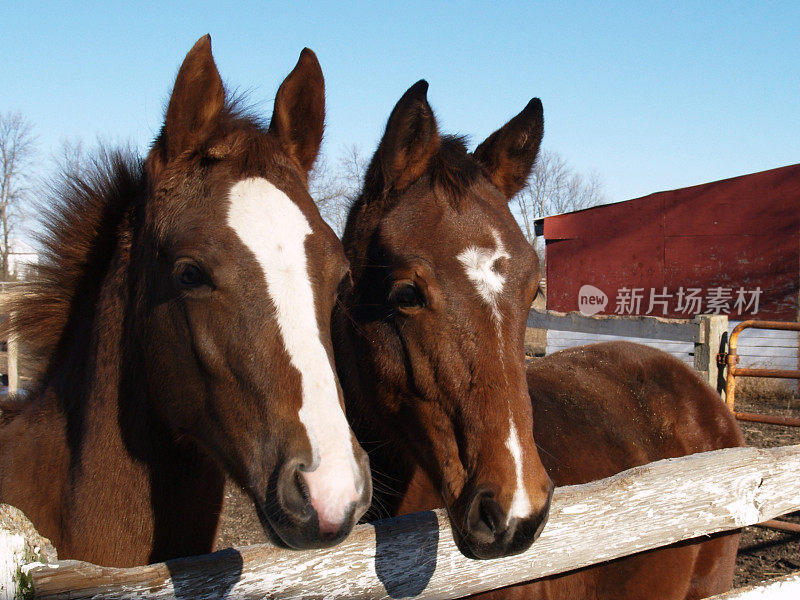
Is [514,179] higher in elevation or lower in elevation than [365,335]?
higher

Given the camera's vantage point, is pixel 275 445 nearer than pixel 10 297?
Yes

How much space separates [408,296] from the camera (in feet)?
7.83

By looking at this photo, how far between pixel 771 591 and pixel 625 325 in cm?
676

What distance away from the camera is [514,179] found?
304 centimetres

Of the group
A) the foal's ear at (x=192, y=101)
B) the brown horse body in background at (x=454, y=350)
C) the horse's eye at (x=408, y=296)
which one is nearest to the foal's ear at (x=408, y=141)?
the brown horse body in background at (x=454, y=350)

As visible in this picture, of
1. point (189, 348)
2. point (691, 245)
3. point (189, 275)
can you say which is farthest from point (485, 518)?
point (691, 245)

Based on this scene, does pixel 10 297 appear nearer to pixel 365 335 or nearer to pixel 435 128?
pixel 365 335

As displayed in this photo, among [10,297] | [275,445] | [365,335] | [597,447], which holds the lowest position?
[597,447]

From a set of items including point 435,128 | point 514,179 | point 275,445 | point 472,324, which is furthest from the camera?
point 514,179

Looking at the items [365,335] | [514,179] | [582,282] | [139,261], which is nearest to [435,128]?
[514,179]

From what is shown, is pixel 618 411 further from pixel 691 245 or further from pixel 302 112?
pixel 691 245

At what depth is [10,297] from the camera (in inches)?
100

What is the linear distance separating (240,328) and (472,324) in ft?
2.70

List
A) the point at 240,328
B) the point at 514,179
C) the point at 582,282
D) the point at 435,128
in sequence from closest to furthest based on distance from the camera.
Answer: the point at 240,328
the point at 435,128
the point at 514,179
the point at 582,282
